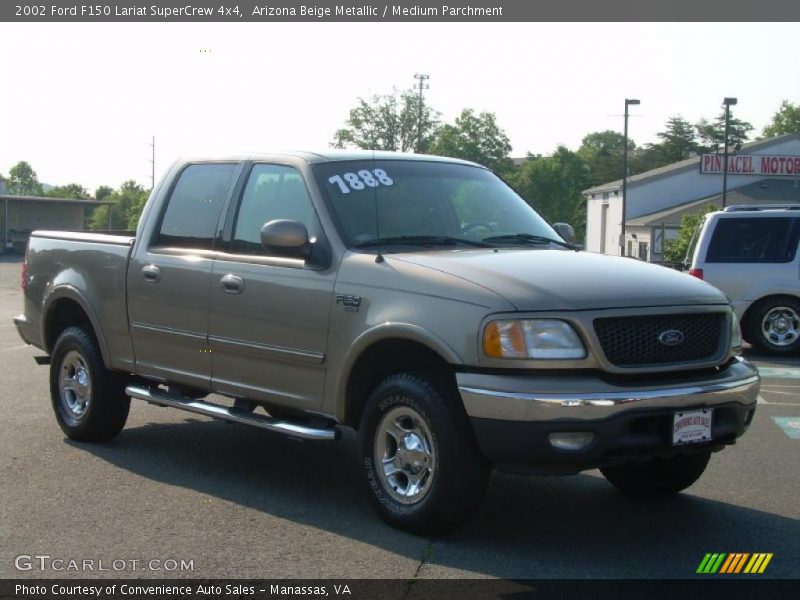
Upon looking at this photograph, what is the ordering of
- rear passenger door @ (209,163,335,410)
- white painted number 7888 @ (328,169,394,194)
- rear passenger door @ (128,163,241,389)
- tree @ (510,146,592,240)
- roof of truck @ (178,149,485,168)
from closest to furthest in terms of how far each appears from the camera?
rear passenger door @ (209,163,335,410)
white painted number 7888 @ (328,169,394,194)
roof of truck @ (178,149,485,168)
rear passenger door @ (128,163,241,389)
tree @ (510,146,592,240)

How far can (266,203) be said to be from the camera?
22.7ft

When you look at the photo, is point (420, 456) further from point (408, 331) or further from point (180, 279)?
A: point (180, 279)

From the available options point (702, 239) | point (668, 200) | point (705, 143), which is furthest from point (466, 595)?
point (705, 143)

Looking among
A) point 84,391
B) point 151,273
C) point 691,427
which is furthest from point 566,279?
point 84,391

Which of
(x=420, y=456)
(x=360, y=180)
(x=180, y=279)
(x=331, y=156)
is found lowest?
(x=420, y=456)

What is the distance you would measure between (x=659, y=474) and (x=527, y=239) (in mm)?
1589

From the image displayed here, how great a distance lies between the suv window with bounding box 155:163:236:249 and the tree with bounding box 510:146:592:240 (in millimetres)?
92262

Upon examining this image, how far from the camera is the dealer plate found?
17.8 feet

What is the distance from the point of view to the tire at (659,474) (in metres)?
6.49

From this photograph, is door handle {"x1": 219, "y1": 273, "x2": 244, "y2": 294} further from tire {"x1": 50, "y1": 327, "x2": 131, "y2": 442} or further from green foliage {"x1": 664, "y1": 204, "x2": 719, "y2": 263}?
green foliage {"x1": 664, "y1": 204, "x2": 719, "y2": 263}

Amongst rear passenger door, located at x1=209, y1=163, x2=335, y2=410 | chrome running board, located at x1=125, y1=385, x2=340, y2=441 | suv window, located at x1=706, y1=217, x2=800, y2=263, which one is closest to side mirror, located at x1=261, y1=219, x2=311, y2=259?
rear passenger door, located at x1=209, y1=163, x2=335, y2=410

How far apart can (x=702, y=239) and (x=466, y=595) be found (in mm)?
11575

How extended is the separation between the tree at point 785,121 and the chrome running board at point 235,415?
134 metres

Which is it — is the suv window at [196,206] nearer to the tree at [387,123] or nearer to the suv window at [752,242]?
the suv window at [752,242]
